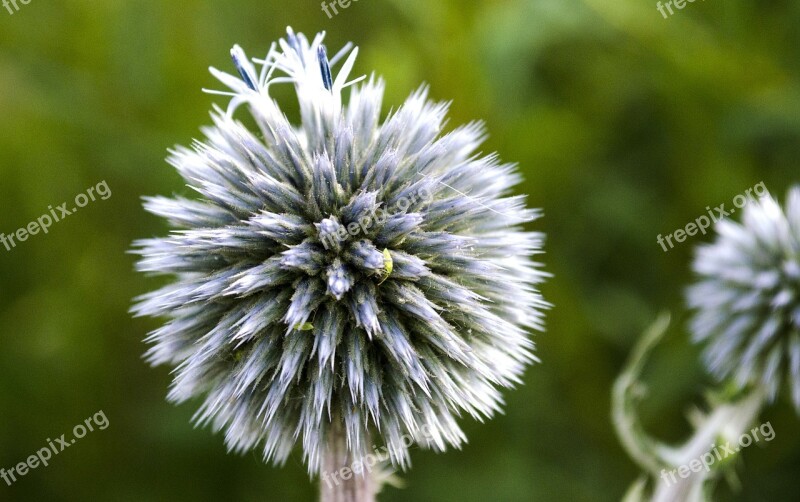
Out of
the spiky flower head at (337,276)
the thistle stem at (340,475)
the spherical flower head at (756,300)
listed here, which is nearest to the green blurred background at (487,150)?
the spherical flower head at (756,300)

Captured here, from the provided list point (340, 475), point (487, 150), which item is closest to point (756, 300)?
point (487, 150)

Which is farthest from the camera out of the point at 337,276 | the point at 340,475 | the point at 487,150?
the point at 487,150

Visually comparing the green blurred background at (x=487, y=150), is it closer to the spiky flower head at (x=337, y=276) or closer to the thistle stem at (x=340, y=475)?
the spiky flower head at (x=337, y=276)

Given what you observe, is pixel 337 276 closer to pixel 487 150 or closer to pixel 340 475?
pixel 340 475

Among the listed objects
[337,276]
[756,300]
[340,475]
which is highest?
[337,276]

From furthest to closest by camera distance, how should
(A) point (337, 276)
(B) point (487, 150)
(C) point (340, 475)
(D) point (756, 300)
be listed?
1. (B) point (487, 150)
2. (D) point (756, 300)
3. (C) point (340, 475)
4. (A) point (337, 276)

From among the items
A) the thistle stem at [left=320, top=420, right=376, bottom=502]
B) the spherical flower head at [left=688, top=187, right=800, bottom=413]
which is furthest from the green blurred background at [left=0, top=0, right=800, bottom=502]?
the thistle stem at [left=320, top=420, right=376, bottom=502]
